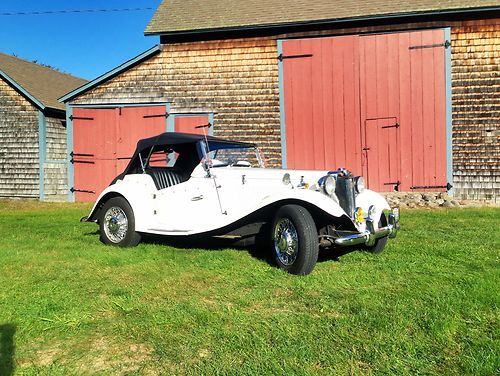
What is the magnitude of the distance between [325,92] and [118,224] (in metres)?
7.22

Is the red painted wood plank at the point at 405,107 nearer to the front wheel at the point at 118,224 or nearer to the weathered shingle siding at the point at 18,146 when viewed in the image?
the front wheel at the point at 118,224

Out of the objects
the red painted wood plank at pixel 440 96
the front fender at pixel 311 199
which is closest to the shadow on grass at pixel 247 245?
the front fender at pixel 311 199

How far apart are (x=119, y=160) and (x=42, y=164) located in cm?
262

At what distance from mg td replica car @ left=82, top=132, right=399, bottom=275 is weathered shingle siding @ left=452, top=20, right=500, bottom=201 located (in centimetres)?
663

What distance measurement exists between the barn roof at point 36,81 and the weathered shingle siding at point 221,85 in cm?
241

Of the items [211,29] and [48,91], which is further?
[48,91]

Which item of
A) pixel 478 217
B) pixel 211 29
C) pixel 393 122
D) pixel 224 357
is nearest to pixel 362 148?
pixel 393 122

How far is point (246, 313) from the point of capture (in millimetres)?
3416

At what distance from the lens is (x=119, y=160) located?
1267 cm

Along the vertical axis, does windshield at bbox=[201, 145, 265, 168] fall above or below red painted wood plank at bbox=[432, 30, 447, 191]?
below

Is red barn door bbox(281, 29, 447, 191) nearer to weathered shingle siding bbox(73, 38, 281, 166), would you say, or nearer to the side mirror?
weathered shingle siding bbox(73, 38, 281, 166)

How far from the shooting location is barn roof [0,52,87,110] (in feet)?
44.5

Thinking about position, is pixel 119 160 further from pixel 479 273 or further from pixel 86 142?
pixel 479 273

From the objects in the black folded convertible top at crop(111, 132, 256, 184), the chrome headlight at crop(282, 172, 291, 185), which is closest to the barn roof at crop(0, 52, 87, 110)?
the black folded convertible top at crop(111, 132, 256, 184)
